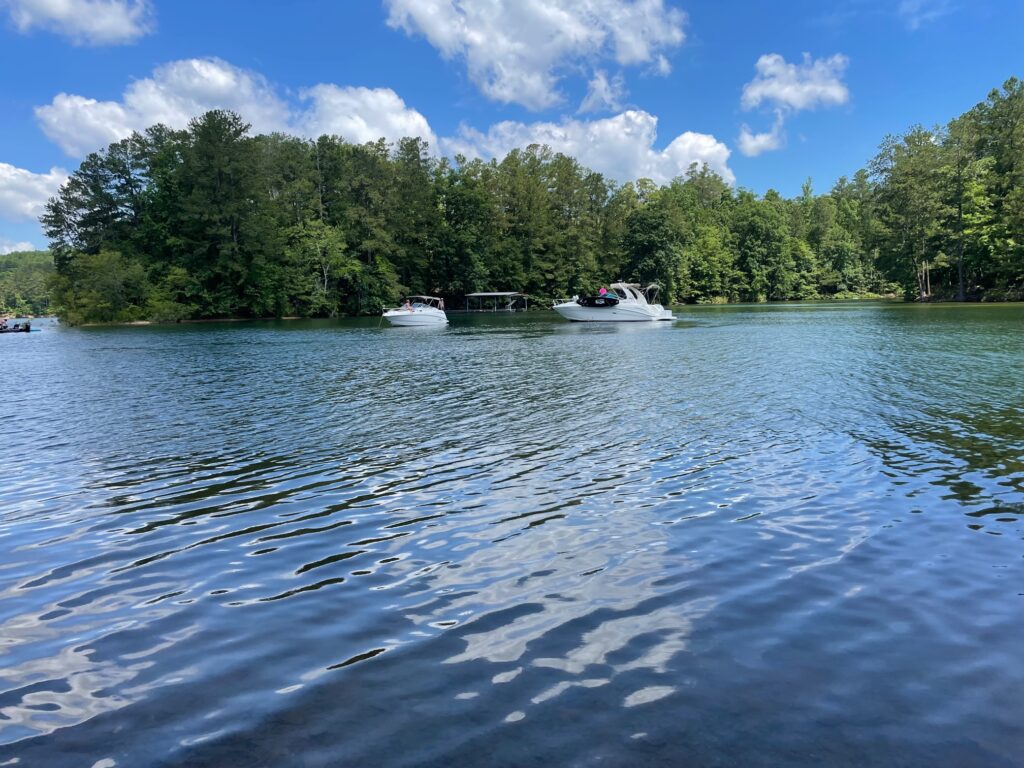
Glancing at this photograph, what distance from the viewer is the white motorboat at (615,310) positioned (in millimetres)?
56312

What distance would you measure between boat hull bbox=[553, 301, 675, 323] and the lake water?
42584 mm

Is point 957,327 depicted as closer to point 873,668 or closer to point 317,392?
point 317,392

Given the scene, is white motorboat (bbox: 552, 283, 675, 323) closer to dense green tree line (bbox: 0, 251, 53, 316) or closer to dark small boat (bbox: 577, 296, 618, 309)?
dark small boat (bbox: 577, 296, 618, 309)

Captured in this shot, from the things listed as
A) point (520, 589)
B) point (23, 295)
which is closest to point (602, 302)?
point (520, 589)

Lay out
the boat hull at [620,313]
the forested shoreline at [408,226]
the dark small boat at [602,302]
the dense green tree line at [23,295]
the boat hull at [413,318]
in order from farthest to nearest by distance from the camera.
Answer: the dense green tree line at [23,295], the forested shoreline at [408,226], the dark small boat at [602,302], the boat hull at [413,318], the boat hull at [620,313]

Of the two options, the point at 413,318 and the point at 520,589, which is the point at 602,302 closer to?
the point at 413,318

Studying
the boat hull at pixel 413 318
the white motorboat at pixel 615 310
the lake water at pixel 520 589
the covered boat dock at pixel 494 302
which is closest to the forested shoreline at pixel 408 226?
the covered boat dock at pixel 494 302

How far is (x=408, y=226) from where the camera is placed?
87062mm

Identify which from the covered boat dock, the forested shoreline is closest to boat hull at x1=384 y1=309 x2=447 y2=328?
the forested shoreline

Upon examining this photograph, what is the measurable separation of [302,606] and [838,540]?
5399mm

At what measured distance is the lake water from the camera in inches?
145

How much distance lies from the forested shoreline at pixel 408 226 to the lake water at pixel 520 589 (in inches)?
2573

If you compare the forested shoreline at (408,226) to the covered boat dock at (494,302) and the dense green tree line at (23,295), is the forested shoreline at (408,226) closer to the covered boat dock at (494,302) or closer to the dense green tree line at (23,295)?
the covered boat dock at (494,302)

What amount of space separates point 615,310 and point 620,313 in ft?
1.74
